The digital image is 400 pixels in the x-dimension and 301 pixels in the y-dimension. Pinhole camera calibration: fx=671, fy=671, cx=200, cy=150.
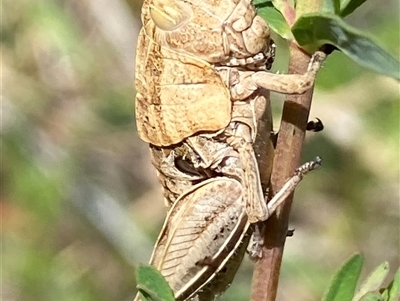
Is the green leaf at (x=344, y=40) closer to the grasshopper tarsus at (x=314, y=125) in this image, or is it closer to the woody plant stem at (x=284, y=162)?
the woody plant stem at (x=284, y=162)

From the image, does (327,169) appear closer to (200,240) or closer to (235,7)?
(200,240)

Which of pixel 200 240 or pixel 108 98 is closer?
pixel 200 240

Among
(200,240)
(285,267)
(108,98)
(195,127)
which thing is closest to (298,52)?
(195,127)

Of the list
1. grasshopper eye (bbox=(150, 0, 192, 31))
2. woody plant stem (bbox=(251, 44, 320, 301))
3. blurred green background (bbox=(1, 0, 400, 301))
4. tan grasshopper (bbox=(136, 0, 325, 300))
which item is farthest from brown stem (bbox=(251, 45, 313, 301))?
blurred green background (bbox=(1, 0, 400, 301))

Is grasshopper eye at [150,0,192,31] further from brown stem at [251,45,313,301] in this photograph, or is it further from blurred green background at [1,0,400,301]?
blurred green background at [1,0,400,301]

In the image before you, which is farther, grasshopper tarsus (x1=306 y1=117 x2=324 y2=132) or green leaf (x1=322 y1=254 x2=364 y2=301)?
grasshopper tarsus (x1=306 y1=117 x2=324 y2=132)
